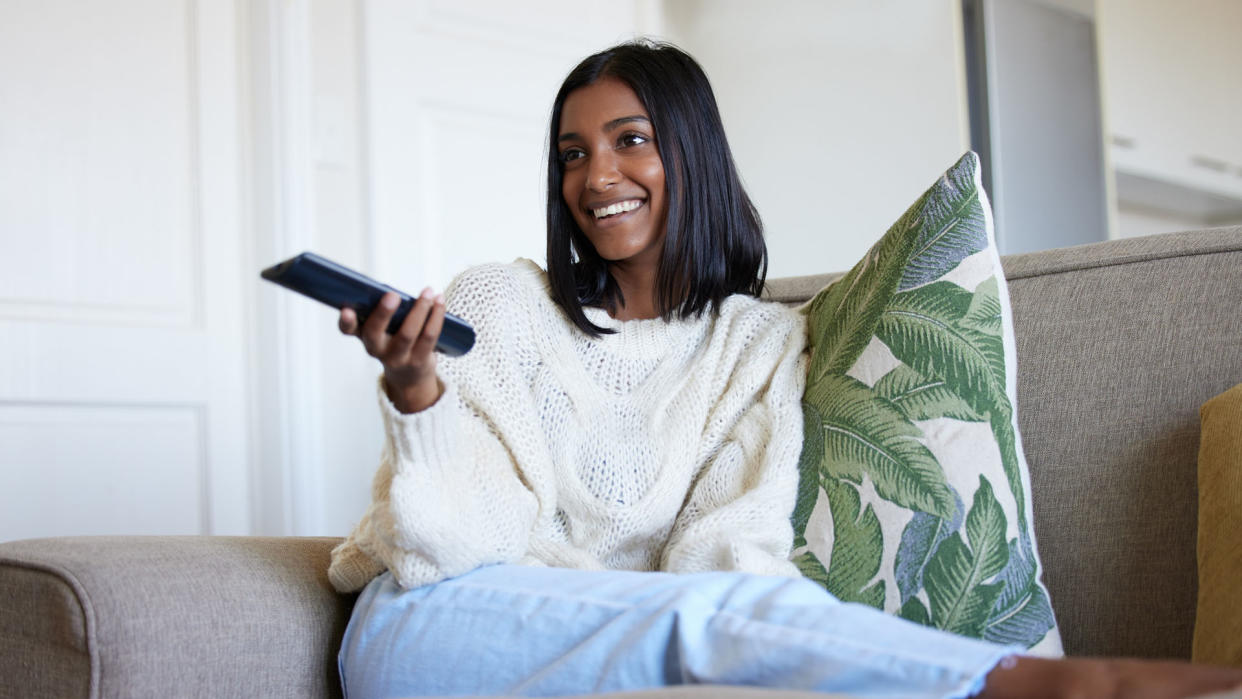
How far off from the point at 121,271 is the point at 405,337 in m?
1.81

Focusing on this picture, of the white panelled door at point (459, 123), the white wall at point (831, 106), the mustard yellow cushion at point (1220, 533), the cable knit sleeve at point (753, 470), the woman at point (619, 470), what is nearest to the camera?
the woman at point (619, 470)

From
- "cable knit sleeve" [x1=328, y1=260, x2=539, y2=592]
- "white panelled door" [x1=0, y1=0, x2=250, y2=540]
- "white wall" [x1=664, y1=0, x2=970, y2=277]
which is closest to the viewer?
"cable knit sleeve" [x1=328, y1=260, x2=539, y2=592]

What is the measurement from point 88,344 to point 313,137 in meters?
0.68

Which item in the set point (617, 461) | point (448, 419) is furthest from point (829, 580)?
point (448, 419)

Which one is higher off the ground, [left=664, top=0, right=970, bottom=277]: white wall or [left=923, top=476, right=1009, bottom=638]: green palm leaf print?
[left=664, top=0, right=970, bottom=277]: white wall

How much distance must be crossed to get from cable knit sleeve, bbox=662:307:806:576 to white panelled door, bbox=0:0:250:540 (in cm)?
160

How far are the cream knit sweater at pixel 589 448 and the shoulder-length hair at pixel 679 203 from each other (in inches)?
1.7

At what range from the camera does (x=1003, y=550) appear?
3.44 feet

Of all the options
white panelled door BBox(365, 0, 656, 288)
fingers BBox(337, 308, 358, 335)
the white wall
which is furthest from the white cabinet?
fingers BBox(337, 308, 358, 335)

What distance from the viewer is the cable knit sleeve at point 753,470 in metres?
1.17

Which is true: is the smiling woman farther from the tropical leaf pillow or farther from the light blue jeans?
the light blue jeans

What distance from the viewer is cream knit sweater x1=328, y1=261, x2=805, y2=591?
1059mm

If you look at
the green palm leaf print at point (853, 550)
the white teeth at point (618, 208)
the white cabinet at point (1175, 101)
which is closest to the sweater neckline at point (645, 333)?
the white teeth at point (618, 208)

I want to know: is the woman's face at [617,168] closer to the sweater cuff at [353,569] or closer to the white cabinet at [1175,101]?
the sweater cuff at [353,569]
